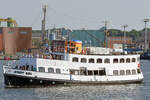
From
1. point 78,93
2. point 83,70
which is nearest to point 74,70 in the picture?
point 83,70

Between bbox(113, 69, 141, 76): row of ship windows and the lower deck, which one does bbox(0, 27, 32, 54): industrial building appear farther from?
the lower deck

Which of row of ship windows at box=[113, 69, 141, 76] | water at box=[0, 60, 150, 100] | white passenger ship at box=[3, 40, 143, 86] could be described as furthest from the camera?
row of ship windows at box=[113, 69, 141, 76]

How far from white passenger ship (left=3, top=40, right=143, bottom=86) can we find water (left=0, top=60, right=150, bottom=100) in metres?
1.12

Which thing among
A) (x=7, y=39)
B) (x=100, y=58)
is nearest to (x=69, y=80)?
(x=100, y=58)

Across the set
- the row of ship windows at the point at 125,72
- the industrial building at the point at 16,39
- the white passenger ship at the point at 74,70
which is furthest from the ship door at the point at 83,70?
the industrial building at the point at 16,39

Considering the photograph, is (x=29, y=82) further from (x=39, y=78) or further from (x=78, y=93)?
(x=78, y=93)

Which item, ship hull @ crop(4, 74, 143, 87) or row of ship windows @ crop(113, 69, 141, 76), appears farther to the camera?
row of ship windows @ crop(113, 69, 141, 76)

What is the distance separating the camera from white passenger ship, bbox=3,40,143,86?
52875mm

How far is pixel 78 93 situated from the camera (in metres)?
50.2

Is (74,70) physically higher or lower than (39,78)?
higher

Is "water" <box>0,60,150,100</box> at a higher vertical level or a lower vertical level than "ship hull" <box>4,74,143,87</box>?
lower

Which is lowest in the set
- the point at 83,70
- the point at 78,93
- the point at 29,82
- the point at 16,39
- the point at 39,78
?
the point at 78,93

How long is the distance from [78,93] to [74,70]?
571 cm

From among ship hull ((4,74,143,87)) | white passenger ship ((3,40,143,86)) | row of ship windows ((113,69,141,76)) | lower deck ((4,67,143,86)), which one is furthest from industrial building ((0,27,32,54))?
ship hull ((4,74,143,87))
